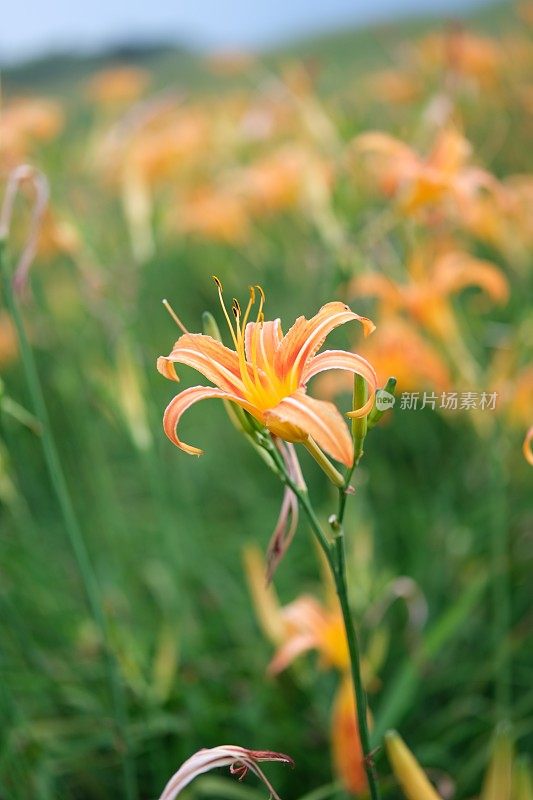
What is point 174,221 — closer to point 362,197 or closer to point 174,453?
point 174,453

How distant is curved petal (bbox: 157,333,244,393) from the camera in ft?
1.35

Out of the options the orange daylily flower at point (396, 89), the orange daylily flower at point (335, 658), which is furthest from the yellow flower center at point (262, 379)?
the orange daylily flower at point (396, 89)

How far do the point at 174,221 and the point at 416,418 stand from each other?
0.76 metres

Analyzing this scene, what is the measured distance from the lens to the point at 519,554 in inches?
45.6

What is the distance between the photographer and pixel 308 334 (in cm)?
42

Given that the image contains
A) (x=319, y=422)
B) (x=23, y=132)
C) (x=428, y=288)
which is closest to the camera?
(x=319, y=422)

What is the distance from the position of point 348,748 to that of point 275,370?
423mm

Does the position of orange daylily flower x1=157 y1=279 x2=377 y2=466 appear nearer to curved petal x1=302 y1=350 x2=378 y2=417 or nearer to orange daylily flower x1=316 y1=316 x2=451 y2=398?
curved petal x1=302 y1=350 x2=378 y2=417

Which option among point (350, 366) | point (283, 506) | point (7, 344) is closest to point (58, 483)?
point (283, 506)

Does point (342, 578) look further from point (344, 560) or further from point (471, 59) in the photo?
point (471, 59)

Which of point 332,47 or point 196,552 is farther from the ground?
point 332,47

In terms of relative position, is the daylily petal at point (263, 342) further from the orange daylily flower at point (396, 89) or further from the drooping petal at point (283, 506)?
the orange daylily flower at point (396, 89)

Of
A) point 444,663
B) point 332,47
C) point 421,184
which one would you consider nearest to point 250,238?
point 421,184

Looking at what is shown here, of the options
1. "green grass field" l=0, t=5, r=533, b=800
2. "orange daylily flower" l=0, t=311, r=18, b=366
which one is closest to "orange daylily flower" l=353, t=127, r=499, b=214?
"green grass field" l=0, t=5, r=533, b=800
